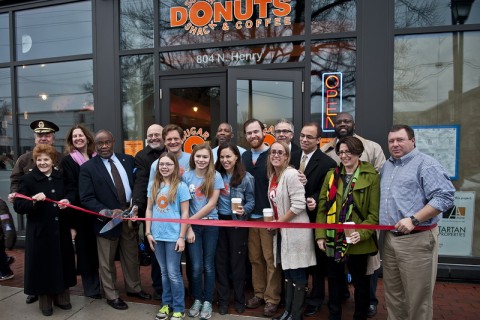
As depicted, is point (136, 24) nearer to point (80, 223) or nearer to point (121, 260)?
point (80, 223)

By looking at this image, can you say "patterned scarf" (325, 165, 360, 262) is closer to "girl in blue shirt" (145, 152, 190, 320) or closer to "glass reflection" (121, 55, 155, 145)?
"girl in blue shirt" (145, 152, 190, 320)

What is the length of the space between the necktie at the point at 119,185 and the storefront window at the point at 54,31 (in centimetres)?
331

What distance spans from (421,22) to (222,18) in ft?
9.80

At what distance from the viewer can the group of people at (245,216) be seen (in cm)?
285

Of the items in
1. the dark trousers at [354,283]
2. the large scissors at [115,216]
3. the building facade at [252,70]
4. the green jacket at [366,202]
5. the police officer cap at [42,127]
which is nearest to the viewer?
the green jacket at [366,202]

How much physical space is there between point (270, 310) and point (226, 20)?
4.39m

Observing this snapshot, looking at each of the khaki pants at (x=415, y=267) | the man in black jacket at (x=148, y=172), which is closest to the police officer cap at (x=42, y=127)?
the man in black jacket at (x=148, y=172)

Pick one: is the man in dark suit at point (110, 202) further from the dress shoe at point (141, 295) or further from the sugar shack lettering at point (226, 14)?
the sugar shack lettering at point (226, 14)

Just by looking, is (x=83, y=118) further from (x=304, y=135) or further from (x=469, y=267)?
(x=469, y=267)

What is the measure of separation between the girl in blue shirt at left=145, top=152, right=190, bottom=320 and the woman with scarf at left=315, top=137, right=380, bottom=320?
4.47 feet

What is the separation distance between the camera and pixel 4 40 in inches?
263

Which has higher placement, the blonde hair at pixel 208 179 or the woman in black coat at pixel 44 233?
the blonde hair at pixel 208 179

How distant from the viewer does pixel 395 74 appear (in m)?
4.97

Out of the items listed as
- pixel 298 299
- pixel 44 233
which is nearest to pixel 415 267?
pixel 298 299
